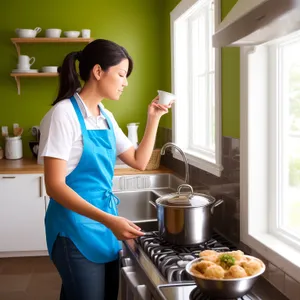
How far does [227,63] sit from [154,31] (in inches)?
95.3

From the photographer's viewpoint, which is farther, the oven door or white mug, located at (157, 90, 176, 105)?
white mug, located at (157, 90, 176, 105)

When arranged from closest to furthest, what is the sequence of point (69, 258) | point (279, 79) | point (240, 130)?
point (69, 258) < point (279, 79) < point (240, 130)

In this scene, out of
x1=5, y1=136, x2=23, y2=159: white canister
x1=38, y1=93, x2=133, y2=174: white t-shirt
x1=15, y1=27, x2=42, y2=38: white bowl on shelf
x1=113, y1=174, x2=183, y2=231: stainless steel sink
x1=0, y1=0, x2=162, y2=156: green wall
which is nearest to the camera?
x1=38, y1=93, x2=133, y2=174: white t-shirt

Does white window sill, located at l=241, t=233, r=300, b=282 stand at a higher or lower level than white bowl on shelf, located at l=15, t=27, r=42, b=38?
lower

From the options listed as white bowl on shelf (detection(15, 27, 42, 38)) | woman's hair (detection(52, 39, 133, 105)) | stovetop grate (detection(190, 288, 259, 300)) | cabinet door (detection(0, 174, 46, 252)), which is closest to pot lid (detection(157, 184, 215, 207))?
stovetop grate (detection(190, 288, 259, 300))

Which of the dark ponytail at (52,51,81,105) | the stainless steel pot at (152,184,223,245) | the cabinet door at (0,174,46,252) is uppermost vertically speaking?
the dark ponytail at (52,51,81,105)

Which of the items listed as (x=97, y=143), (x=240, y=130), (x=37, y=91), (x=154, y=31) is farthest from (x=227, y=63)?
(x=37, y=91)

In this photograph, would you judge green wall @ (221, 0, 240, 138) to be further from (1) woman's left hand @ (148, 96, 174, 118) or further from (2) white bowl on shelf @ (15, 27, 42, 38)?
(2) white bowl on shelf @ (15, 27, 42, 38)

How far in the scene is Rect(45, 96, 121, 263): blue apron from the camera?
1.96 meters

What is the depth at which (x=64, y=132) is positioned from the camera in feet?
6.13

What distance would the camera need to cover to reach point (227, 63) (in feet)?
8.11

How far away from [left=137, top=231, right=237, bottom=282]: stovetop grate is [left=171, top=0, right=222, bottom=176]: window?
1.01 m

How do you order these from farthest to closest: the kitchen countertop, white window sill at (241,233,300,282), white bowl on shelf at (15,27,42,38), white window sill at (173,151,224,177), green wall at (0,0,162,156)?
1. green wall at (0,0,162,156)
2. white bowl on shelf at (15,27,42,38)
3. the kitchen countertop
4. white window sill at (173,151,224,177)
5. white window sill at (241,233,300,282)

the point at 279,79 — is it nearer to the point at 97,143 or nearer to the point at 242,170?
the point at 242,170
